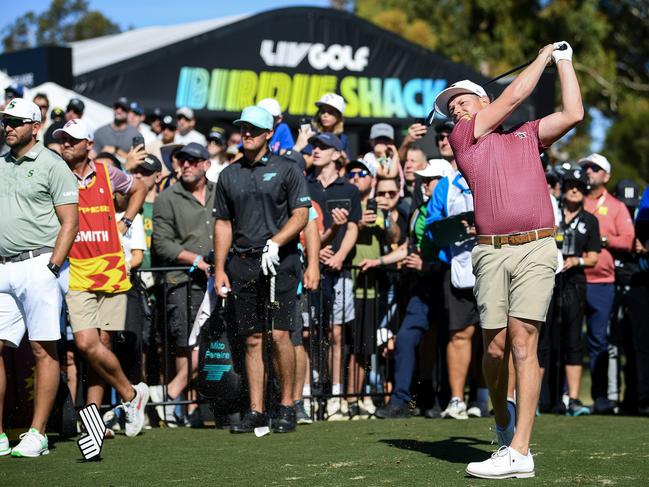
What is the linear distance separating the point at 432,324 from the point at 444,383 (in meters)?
0.55

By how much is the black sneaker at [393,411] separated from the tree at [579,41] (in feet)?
82.5

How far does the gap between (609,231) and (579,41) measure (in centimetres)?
2577

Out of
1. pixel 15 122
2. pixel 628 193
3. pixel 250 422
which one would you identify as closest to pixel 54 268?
pixel 15 122

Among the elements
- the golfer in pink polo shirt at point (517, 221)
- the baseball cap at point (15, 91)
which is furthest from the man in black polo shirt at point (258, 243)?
the baseball cap at point (15, 91)

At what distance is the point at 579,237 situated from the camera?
10750 mm

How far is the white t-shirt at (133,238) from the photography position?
9758mm

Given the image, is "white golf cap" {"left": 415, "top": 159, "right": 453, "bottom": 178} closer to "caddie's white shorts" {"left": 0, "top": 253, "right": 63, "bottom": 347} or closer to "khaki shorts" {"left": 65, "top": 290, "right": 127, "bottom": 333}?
"khaki shorts" {"left": 65, "top": 290, "right": 127, "bottom": 333}

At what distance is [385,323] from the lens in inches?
420

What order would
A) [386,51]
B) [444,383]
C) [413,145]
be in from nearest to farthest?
1. [444,383]
2. [413,145]
3. [386,51]

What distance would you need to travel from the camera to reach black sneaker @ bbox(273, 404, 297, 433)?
8898mm

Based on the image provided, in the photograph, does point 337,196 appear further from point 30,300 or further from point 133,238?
point 30,300

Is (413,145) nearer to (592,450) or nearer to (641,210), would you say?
(641,210)

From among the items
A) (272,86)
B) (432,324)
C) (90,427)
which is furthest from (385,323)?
(272,86)

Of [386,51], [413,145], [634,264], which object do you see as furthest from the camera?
[386,51]
